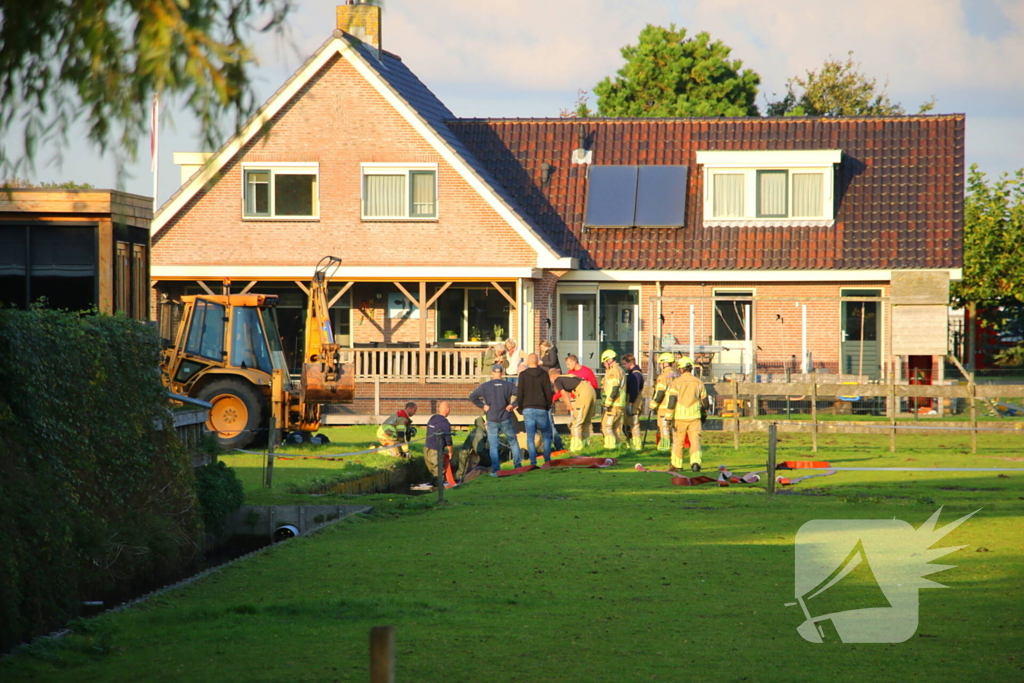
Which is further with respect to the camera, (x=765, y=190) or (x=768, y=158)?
(x=765, y=190)

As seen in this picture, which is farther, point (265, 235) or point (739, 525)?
point (265, 235)

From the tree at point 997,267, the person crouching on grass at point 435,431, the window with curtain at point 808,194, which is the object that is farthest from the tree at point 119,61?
the tree at point 997,267

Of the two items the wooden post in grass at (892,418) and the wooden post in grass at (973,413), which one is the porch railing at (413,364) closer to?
the wooden post in grass at (892,418)

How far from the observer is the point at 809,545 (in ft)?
36.5

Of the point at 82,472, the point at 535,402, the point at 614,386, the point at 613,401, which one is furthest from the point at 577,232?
the point at 82,472

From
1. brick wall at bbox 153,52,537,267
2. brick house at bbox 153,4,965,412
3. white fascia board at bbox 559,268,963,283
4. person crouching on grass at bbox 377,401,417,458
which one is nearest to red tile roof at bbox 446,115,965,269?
brick house at bbox 153,4,965,412

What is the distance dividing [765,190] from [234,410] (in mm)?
14742

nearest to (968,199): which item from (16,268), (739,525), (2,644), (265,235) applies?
(265,235)

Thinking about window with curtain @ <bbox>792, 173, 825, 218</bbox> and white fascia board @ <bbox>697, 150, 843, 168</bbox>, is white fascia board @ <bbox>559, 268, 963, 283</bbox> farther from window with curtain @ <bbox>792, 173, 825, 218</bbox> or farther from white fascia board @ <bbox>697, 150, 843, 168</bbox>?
white fascia board @ <bbox>697, 150, 843, 168</bbox>

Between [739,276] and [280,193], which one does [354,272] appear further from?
[739,276]

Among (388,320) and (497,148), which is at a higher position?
(497,148)

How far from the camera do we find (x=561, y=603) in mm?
8875

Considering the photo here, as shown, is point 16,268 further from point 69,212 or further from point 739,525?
point 739,525

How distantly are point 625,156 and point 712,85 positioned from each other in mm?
20109
